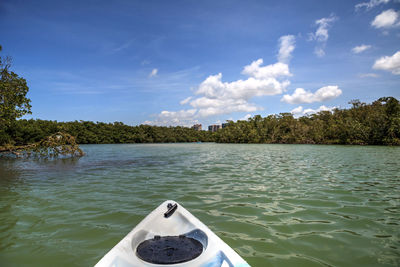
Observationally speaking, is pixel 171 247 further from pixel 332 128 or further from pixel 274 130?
pixel 274 130

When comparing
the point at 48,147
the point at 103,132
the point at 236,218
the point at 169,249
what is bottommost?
the point at 236,218

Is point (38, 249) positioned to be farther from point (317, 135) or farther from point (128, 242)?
point (317, 135)

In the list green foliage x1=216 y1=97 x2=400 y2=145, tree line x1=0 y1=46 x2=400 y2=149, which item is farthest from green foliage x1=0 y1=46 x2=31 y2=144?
green foliage x1=216 y1=97 x2=400 y2=145

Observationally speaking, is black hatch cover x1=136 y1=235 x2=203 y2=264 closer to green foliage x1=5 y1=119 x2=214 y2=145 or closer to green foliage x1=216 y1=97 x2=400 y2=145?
green foliage x1=5 y1=119 x2=214 y2=145

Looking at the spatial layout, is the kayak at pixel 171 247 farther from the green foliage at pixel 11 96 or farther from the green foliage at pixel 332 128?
the green foliage at pixel 332 128

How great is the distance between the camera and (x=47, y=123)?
158 feet

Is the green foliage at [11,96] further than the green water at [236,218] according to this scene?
Yes

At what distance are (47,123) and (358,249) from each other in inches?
2340

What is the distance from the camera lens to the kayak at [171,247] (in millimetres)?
2211

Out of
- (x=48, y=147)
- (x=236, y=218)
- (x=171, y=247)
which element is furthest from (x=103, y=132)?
(x=171, y=247)

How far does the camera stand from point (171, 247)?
2.57 meters

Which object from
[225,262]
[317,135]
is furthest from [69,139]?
[317,135]

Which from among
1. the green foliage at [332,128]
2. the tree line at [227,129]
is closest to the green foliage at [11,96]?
the tree line at [227,129]

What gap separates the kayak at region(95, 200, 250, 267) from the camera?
2.21 m
